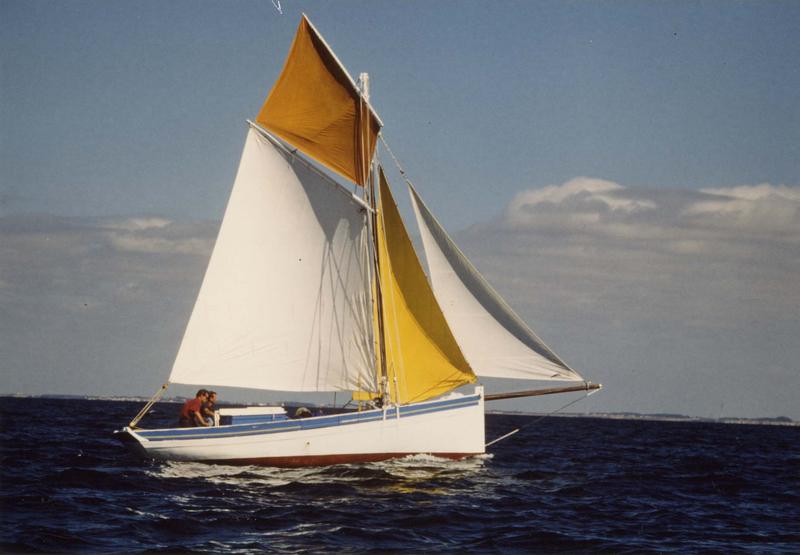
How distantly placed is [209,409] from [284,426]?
2.78 metres

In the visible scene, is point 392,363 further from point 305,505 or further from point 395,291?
point 305,505

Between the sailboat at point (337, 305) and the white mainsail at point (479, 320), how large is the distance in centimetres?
4

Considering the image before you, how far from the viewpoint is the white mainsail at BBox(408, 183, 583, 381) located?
1239 inches

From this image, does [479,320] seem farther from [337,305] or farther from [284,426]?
[284,426]

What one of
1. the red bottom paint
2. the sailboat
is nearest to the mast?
the sailboat

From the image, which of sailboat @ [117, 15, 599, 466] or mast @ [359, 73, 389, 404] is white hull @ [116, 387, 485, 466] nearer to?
sailboat @ [117, 15, 599, 466]

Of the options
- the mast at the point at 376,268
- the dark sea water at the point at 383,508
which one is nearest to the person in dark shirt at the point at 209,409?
the dark sea water at the point at 383,508

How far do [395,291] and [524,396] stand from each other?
21.2ft

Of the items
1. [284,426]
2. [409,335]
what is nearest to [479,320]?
[409,335]

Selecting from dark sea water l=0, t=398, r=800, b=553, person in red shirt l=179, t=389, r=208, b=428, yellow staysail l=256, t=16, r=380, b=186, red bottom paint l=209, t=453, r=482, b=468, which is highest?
yellow staysail l=256, t=16, r=380, b=186

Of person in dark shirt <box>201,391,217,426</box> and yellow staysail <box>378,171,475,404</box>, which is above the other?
yellow staysail <box>378,171,475,404</box>

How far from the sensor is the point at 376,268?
32.1m

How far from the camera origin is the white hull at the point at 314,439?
98.2 feet

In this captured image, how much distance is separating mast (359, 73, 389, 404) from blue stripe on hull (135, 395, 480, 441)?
3.29ft
